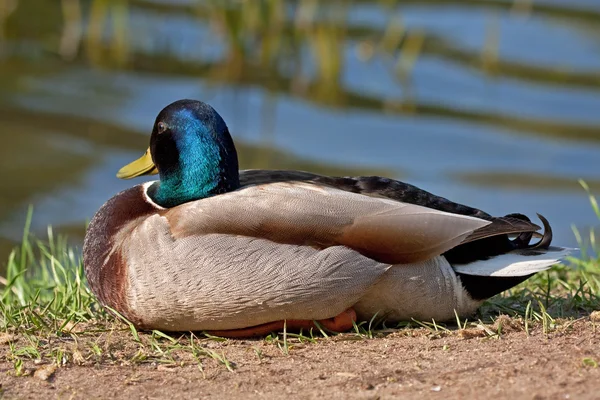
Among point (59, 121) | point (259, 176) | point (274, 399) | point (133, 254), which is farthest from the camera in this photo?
point (59, 121)

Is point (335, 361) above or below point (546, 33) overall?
below

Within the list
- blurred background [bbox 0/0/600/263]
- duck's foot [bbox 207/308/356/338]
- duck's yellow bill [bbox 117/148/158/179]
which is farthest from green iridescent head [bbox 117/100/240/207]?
blurred background [bbox 0/0/600/263]

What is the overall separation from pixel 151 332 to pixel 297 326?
0.59m

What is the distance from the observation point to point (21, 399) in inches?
140

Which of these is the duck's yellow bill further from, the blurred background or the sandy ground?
the blurred background

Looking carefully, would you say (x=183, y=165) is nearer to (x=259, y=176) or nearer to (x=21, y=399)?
(x=259, y=176)

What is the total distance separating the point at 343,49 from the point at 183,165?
719 cm

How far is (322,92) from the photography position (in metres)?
10.4

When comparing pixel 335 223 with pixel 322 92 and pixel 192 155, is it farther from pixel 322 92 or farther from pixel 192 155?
pixel 322 92

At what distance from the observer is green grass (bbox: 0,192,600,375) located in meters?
3.93

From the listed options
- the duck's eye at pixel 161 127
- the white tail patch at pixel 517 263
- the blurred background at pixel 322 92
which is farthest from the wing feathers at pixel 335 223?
the blurred background at pixel 322 92

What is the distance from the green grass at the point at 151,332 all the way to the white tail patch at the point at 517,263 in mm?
190

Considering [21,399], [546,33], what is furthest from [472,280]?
[546,33]

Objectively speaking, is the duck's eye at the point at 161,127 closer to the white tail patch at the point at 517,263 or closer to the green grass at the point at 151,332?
the green grass at the point at 151,332
